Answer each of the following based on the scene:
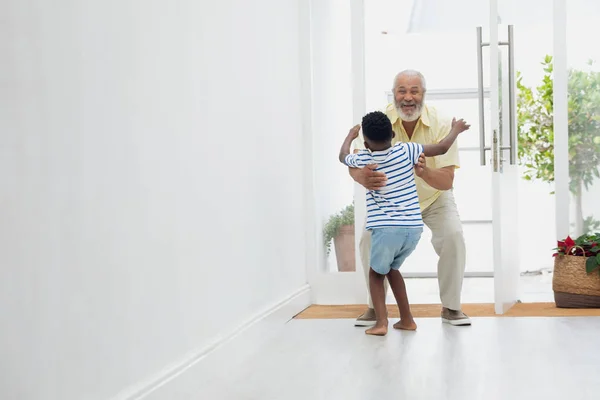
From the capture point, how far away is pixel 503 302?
4535 mm

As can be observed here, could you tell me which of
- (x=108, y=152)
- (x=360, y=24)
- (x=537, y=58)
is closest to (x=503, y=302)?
(x=360, y=24)

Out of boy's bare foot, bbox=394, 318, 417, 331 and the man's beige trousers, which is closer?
boy's bare foot, bbox=394, 318, 417, 331

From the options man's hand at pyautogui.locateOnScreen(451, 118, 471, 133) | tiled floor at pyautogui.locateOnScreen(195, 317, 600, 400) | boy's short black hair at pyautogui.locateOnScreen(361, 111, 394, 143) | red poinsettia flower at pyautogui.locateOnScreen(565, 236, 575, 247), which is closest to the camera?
tiled floor at pyautogui.locateOnScreen(195, 317, 600, 400)

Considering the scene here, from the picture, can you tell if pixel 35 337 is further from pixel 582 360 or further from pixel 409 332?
pixel 409 332

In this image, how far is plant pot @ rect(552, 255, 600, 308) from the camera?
461 centimetres

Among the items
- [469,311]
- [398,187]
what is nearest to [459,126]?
[398,187]

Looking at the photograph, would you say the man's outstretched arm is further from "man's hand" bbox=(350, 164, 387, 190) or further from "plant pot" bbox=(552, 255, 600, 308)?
"plant pot" bbox=(552, 255, 600, 308)

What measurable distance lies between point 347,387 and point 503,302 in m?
1.97

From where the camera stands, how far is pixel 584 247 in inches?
188

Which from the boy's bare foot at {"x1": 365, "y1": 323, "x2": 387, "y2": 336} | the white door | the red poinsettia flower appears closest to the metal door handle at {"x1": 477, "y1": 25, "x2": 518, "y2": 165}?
the white door

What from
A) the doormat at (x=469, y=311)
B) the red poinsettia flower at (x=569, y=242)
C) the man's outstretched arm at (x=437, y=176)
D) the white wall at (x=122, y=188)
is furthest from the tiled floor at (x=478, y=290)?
the white wall at (x=122, y=188)

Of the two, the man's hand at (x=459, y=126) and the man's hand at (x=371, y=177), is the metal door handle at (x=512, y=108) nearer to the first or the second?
the man's hand at (x=459, y=126)

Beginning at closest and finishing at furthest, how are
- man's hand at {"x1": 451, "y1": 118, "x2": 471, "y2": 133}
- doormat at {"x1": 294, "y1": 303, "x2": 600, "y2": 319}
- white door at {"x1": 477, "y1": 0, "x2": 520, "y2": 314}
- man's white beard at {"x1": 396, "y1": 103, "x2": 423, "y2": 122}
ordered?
man's hand at {"x1": 451, "y1": 118, "x2": 471, "y2": 133} → man's white beard at {"x1": 396, "y1": 103, "x2": 423, "y2": 122} → doormat at {"x1": 294, "y1": 303, "x2": 600, "y2": 319} → white door at {"x1": 477, "y1": 0, "x2": 520, "y2": 314}

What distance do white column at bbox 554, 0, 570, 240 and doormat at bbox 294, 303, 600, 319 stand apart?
607mm
